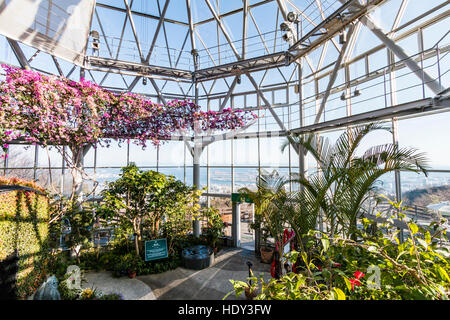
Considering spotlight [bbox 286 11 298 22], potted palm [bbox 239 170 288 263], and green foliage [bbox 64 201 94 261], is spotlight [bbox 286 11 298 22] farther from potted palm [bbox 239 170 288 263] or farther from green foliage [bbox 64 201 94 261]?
green foliage [bbox 64 201 94 261]

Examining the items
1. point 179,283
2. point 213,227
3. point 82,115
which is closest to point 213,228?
point 213,227

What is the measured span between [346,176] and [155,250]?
19.4 ft

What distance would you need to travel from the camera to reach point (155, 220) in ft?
24.2

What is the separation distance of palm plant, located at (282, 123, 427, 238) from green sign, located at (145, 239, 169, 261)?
4774mm

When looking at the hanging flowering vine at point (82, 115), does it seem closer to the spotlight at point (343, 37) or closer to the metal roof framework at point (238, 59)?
the metal roof framework at point (238, 59)

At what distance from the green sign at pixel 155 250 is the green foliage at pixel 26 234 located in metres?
2.47

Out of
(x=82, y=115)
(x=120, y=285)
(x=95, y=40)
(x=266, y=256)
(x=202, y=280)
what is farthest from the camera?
(x=266, y=256)

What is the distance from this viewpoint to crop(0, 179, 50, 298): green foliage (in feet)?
14.1

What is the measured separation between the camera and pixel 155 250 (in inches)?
263

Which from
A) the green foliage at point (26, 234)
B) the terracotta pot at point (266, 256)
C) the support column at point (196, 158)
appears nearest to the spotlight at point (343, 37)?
the support column at point (196, 158)

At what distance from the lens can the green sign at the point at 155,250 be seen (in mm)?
6555

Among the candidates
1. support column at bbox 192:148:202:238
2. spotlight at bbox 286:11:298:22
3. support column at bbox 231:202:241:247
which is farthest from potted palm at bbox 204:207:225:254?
spotlight at bbox 286:11:298:22

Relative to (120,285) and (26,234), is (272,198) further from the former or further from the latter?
(26,234)
